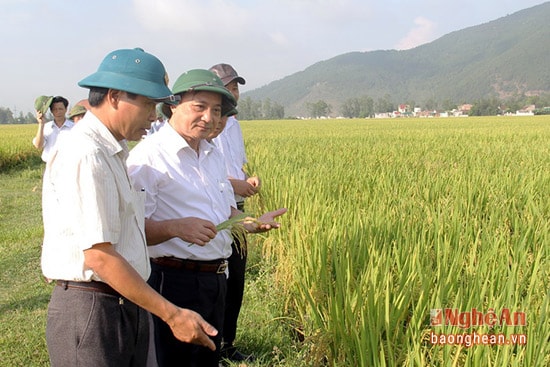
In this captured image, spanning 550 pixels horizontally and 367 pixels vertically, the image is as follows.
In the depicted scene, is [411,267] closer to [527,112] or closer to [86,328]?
[86,328]

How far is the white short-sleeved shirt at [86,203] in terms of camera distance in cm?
123

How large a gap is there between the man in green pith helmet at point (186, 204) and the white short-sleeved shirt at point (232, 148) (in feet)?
3.27

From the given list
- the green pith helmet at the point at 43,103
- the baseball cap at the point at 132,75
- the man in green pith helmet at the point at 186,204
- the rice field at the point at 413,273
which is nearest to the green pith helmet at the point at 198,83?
the man in green pith helmet at the point at 186,204

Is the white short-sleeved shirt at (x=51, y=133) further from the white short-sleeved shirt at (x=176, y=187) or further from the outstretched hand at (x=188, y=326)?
the outstretched hand at (x=188, y=326)

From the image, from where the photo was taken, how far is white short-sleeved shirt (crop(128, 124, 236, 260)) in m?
1.77

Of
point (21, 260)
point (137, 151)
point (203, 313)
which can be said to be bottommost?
point (21, 260)

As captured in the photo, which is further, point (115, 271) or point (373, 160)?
point (373, 160)

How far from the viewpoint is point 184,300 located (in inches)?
71.3

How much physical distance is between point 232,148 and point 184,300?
151 centimetres

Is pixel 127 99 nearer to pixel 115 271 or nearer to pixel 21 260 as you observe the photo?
pixel 115 271

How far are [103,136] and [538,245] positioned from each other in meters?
2.21

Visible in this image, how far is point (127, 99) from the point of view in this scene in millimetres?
1349

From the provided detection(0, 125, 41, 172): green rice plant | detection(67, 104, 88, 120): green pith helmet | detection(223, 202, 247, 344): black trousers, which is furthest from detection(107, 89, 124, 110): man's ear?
detection(0, 125, 41, 172): green rice plant

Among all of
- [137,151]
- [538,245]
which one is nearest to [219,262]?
[137,151]
